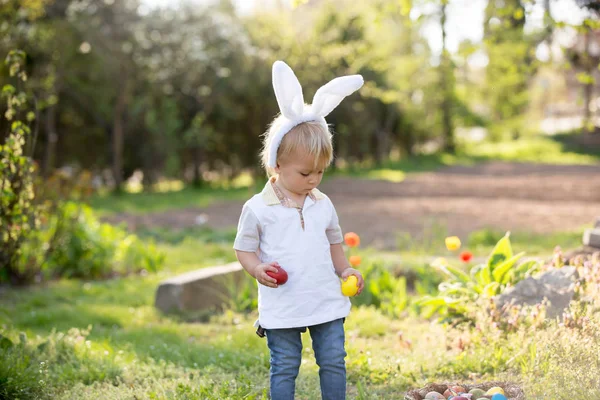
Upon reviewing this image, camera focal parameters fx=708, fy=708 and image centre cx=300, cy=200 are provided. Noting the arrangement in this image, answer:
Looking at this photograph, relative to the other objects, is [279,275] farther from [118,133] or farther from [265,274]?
[118,133]

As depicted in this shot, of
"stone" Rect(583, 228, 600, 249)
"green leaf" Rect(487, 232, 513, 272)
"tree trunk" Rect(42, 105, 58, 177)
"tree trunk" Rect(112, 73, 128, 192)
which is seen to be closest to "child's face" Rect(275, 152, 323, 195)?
"green leaf" Rect(487, 232, 513, 272)

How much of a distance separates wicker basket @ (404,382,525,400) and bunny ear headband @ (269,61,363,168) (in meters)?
1.08

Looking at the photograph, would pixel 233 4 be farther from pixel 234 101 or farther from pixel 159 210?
pixel 159 210

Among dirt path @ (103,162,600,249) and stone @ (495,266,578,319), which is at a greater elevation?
stone @ (495,266,578,319)

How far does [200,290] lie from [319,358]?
105 inches

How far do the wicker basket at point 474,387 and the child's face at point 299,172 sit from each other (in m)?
0.93

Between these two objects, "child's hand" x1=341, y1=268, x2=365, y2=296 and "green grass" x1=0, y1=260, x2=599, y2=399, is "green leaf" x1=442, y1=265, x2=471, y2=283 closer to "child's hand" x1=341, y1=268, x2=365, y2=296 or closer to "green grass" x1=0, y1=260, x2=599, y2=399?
"green grass" x1=0, y1=260, x2=599, y2=399

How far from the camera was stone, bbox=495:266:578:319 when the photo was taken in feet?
12.6

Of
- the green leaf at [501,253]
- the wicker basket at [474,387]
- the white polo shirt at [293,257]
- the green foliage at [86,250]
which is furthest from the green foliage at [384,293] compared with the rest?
the green foliage at [86,250]

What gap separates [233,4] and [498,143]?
16178 millimetres

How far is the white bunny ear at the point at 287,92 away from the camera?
2.83 m

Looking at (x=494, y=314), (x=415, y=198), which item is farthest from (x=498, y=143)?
(x=494, y=314)

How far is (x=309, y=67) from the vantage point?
16.3m

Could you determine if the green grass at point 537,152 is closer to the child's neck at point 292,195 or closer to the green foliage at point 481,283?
the green foliage at point 481,283
